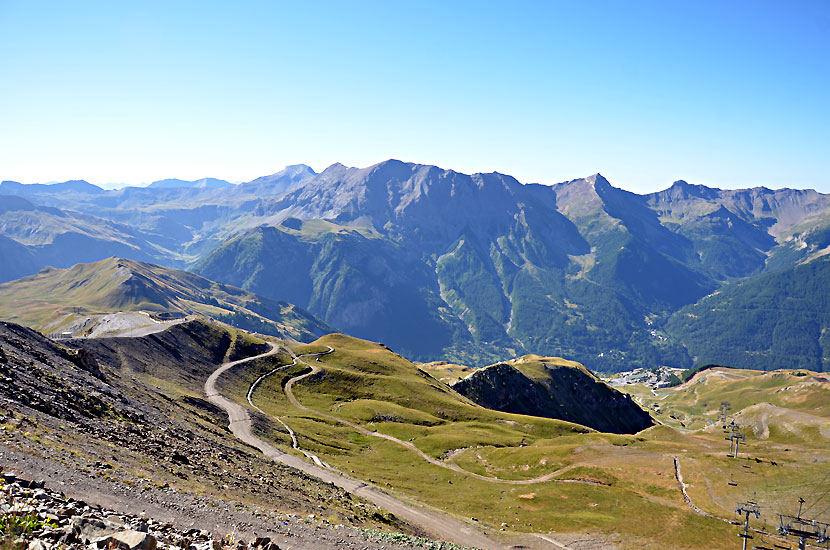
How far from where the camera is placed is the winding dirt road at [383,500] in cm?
7131

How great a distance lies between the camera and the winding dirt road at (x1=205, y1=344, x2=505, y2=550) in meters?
71.3

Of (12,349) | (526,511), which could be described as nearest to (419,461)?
(526,511)

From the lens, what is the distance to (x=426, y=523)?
73.4 m

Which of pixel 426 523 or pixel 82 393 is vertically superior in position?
pixel 82 393

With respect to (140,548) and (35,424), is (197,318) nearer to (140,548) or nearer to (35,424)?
(35,424)

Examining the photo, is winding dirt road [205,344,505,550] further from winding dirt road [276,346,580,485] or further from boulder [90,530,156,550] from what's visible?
boulder [90,530,156,550]

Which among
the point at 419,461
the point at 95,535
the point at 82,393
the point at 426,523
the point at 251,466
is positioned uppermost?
the point at 95,535

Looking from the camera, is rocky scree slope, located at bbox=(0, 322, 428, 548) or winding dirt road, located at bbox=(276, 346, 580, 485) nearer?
rocky scree slope, located at bbox=(0, 322, 428, 548)

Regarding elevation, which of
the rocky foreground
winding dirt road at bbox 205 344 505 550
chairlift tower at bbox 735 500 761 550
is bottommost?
winding dirt road at bbox 205 344 505 550

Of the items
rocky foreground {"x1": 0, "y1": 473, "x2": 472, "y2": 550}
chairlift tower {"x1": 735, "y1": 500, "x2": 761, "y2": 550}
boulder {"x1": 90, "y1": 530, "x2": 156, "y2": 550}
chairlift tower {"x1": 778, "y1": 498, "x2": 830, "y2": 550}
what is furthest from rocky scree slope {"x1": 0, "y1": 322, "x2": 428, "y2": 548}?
chairlift tower {"x1": 778, "y1": 498, "x2": 830, "y2": 550}

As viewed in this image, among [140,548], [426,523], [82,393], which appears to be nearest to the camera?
[140,548]

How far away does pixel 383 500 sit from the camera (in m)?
80.8

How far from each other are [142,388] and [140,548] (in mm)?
75358

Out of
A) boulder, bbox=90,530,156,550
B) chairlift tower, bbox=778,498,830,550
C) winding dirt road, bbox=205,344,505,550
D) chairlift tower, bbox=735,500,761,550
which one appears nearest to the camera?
boulder, bbox=90,530,156,550
